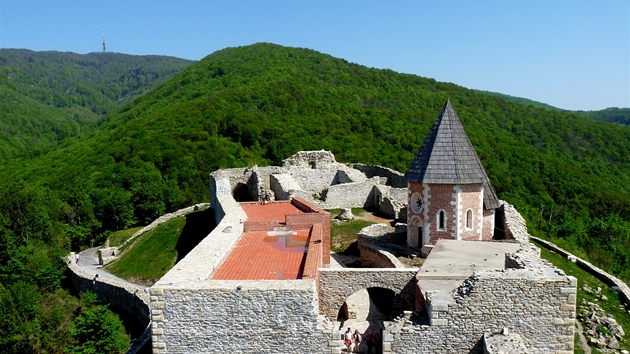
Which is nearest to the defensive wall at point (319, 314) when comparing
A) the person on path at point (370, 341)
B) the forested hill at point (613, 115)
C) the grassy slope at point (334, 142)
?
the person on path at point (370, 341)

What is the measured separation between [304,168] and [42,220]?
2060cm

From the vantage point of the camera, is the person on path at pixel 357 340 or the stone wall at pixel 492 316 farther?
the person on path at pixel 357 340

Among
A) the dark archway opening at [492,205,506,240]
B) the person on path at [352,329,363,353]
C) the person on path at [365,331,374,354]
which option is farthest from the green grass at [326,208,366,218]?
the person on path at [365,331,374,354]

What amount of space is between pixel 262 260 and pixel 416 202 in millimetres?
7779

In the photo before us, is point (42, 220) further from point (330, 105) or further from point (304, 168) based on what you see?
point (330, 105)

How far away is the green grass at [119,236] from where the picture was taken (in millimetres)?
34503

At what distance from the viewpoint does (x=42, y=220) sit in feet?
122

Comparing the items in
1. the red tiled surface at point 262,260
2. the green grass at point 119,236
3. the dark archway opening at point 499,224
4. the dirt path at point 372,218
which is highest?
the red tiled surface at point 262,260

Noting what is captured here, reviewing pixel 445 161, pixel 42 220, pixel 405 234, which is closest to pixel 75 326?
pixel 405 234

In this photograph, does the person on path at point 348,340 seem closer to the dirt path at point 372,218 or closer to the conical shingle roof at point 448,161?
the conical shingle roof at point 448,161

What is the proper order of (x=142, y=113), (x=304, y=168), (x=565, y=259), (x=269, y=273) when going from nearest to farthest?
(x=269, y=273) < (x=565, y=259) < (x=304, y=168) < (x=142, y=113)

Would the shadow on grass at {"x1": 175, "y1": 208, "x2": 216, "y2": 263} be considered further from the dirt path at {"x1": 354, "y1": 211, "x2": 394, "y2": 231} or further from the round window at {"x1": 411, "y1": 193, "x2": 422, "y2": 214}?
the round window at {"x1": 411, "y1": 193, "x2": 422, "y2": 214}

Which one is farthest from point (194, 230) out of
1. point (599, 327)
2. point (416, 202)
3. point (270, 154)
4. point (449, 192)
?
point (270, 154)

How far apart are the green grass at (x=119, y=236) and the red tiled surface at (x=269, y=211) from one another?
15.4 metres
